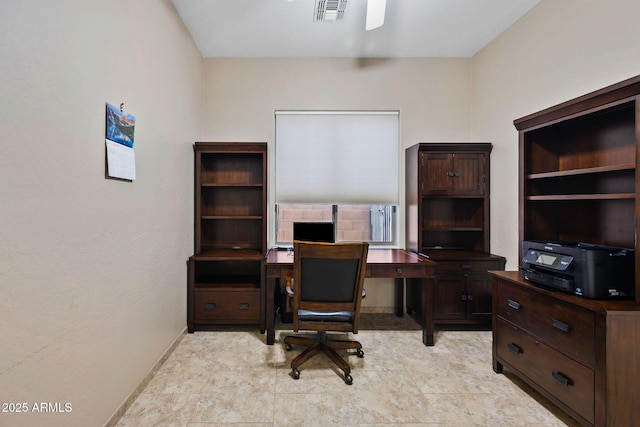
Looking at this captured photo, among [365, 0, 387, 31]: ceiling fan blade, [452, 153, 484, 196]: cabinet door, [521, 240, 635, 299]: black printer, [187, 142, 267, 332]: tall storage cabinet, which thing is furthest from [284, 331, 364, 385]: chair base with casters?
[365, 0, 387, 31]: ceiling fan blade

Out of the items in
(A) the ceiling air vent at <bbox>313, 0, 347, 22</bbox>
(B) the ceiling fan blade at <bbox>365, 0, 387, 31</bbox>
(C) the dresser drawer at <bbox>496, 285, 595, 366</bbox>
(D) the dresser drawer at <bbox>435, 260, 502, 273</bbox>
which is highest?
(A) the ceiling air vent at <bbox>313, 0, 347, 22</bbox>

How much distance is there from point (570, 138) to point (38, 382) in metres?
3.50

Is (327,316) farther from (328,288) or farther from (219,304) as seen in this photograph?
(219,304)

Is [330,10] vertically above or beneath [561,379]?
above

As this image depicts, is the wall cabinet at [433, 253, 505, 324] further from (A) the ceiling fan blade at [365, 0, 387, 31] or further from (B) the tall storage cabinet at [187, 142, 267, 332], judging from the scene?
(A) the ceiling fan blade at [365, 0, 387, 31]

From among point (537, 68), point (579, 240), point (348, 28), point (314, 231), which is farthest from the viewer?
point (314, 231)

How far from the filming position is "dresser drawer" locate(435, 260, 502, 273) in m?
3.04

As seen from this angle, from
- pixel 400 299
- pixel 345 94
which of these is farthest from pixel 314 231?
pixel 345 94

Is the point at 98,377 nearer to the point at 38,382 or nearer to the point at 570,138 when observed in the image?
the point at 38,382

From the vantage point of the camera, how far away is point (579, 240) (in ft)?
7.21

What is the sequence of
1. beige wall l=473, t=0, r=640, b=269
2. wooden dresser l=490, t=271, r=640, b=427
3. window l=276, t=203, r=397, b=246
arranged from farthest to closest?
window l=276, t=203, r=397, b=246, beige wall l=473, t=0, r=640, b=269, wooden dresser l=490, t=271, r=640, b=427

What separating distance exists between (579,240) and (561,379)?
1.04 metres

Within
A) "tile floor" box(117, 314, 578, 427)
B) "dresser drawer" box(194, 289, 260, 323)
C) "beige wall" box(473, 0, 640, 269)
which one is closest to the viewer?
"tile floor" box(117, 314, 578, 427)

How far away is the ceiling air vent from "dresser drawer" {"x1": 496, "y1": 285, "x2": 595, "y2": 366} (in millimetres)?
2711
